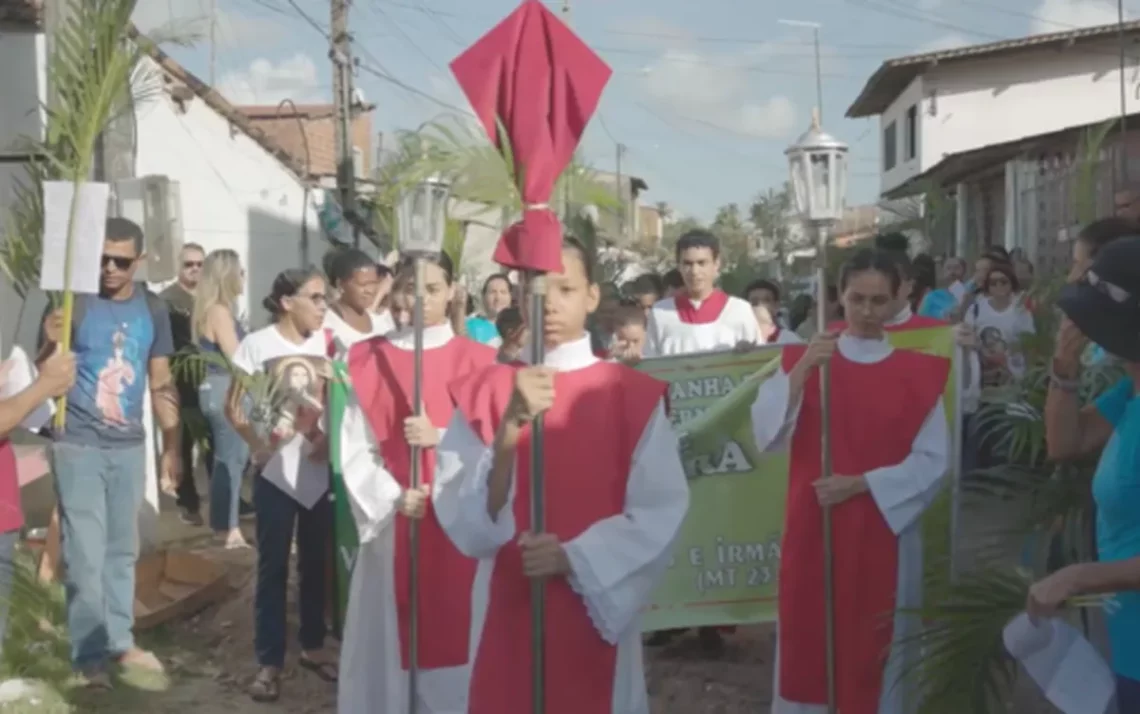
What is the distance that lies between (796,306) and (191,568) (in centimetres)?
612

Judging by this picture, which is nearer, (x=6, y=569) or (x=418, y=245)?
(x=6, y=569)

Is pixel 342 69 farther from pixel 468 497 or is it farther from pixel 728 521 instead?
pixel 468 497

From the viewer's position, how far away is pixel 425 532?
5.26 metres

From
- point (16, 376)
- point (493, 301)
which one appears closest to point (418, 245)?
point (16, 376)

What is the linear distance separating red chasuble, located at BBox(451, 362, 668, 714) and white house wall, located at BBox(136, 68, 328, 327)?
49.8 ft

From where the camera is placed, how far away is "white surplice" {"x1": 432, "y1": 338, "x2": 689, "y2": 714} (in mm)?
3773

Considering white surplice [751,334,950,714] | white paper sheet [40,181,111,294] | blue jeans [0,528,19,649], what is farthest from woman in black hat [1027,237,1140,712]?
white paper sheet [40,181,111,294]

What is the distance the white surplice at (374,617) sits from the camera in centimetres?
527

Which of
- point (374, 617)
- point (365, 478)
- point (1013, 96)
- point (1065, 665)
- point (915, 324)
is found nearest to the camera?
point (1065, 665)

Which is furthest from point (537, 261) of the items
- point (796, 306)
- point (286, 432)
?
point (796, 306)

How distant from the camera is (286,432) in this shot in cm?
632

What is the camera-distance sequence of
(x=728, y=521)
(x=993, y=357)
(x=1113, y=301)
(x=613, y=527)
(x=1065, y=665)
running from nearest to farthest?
(x=1113, y=301), (x=1065, y=665), (x=613, y=527), (x=728, y=521), (x=993, y=357)

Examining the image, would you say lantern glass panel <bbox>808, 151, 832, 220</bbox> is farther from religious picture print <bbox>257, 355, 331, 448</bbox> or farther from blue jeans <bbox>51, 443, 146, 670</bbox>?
blue jeans <bbox>51, 443, 146, 670</bbox>

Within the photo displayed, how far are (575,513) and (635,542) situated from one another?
18 cm
